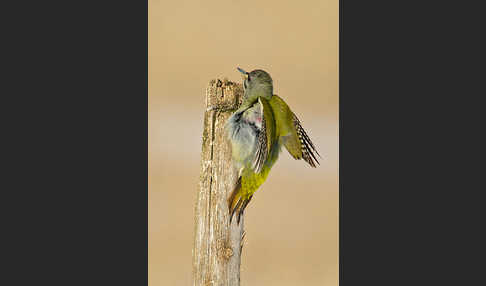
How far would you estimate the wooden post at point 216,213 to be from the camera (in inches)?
81.9

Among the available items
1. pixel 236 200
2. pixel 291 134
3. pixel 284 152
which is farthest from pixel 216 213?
pixel 284 152

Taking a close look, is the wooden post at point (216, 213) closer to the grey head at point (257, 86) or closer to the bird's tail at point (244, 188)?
the bird's tail at point (244, 188)

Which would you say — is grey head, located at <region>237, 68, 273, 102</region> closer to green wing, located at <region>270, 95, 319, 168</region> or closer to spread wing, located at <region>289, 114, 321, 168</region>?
green wing, located at <region>270, 95, 319, 168</region>

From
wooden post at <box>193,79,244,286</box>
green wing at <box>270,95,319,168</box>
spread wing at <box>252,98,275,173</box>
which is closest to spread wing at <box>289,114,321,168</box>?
green wing at <box>270,95,319,168</box>

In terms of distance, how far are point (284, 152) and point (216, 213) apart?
155 cm

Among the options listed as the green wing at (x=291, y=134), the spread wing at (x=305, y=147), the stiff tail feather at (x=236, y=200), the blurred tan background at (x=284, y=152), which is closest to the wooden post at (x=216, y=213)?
the stiff tail feather at (x=236, y=200)

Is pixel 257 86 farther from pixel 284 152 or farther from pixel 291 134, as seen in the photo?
pixel 284 152

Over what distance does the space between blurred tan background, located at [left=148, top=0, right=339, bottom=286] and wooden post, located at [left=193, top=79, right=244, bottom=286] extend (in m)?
1.34

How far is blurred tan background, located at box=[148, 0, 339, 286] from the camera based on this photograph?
3516 mm

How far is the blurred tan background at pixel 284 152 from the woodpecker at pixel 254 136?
1336 mm
